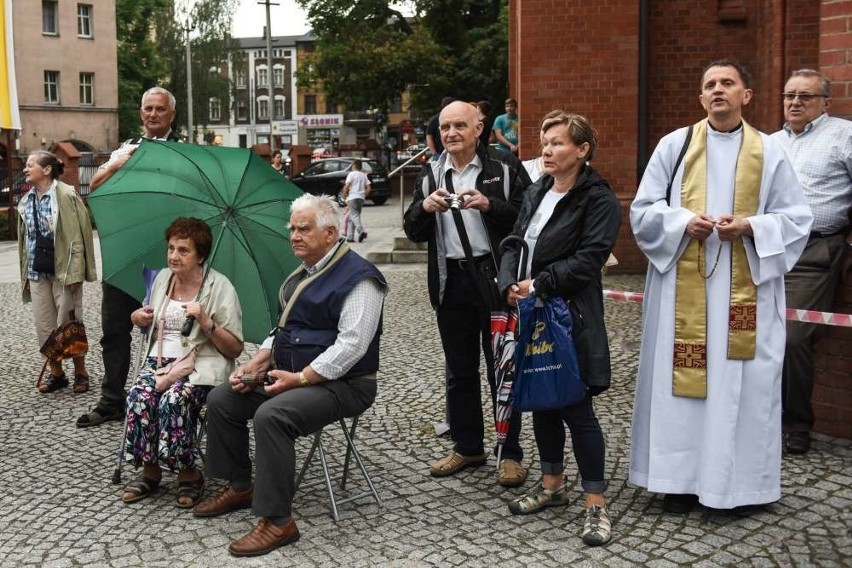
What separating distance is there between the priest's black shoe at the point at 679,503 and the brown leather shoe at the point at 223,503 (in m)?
1.99

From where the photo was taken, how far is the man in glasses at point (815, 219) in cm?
555

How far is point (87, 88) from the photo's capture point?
172 feet

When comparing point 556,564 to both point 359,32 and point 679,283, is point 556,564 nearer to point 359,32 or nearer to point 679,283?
point 679,283

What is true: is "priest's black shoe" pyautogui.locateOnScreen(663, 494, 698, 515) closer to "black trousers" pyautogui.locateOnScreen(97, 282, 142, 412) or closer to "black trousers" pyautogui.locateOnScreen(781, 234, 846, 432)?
"black trousers" pyautogui.locateOnScreen(781, 234, 846, 432)

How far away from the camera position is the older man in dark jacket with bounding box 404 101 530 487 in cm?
507

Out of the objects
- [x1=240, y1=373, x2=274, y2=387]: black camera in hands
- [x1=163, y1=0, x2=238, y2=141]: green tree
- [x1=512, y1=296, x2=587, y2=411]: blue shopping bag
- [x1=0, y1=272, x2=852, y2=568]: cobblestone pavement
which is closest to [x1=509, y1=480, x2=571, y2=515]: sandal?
[x1=0, y1=272, x2=852, y2=568]: cobblestone pavement

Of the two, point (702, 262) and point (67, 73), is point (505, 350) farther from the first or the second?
point (67, 73)

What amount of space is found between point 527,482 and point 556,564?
1.06 meters

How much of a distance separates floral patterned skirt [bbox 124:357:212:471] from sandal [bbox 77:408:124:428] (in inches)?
61.2

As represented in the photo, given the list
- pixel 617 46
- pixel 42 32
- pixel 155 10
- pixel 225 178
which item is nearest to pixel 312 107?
pixel 155 10

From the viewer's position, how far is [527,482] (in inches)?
204

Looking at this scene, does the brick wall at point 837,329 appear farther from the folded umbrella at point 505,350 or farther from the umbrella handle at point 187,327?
the umbrella handle at point 187,327

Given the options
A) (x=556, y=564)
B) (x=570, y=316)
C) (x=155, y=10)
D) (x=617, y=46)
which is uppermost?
(x=155, y=10)

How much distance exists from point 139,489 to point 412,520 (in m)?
1.44
